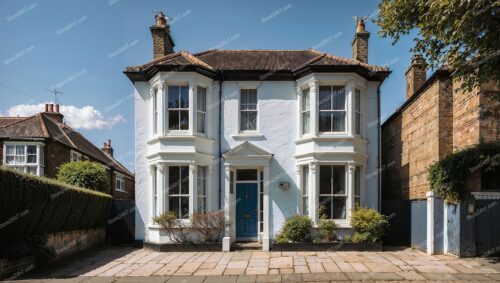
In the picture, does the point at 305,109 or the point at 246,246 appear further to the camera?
the point at 305,109

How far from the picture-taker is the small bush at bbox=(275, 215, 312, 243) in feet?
42.9

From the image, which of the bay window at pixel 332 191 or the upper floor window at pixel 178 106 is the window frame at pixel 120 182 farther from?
the bay window at pixel 332 191

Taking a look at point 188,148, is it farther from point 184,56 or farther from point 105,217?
point 105,217

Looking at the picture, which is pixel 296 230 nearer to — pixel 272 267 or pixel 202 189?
pixel 272 267

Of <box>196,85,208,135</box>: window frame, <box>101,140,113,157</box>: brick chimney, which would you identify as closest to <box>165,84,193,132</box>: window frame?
<box>196,85,208,135</box>: window frame

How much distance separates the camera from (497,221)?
11.1 metres

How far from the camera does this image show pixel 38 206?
9898mm

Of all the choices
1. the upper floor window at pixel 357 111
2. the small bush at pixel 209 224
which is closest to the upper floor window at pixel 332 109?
the upper floor window at pixel 357 111

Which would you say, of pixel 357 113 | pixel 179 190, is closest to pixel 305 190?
pixel 357 113

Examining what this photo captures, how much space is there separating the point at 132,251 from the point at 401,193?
10803 mm

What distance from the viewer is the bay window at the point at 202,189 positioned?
46.0 ft

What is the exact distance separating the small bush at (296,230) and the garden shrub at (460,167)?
4.20 m

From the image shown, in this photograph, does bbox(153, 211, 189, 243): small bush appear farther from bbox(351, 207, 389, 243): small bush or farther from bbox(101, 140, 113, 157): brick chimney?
bbox(101, 140, 113, 157): brick chimney

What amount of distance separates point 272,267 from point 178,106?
21.9 ft
